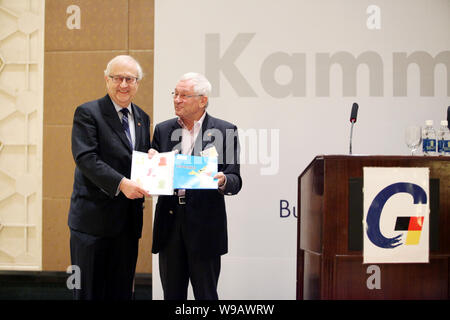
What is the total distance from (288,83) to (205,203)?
66.8 inches

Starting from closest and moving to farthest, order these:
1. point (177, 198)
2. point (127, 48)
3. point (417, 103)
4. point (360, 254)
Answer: point (360, 254)
point (177, 198)
point (417, 103)
point (127, 48)

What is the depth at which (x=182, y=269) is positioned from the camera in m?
2.23

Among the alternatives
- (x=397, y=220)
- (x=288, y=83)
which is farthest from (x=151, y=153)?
(x=288, y=83)

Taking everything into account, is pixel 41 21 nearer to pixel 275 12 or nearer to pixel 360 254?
pixel 275 12

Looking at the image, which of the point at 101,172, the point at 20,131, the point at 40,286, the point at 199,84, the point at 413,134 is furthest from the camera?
the point at 20,131

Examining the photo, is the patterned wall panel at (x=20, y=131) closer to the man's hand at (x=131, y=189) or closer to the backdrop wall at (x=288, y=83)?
the backdrop wall at (x=288, y=83)

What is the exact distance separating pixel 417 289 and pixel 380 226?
0.40 meters

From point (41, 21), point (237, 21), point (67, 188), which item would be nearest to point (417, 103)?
point (237, 21)

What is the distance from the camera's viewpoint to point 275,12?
346cm

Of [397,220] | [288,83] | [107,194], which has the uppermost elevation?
[288,83]

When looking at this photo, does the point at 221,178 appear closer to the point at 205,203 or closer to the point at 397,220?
the point at 205,203

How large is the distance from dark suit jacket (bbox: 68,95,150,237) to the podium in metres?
1.07

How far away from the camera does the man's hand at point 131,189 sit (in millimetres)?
2094

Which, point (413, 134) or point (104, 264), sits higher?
point (413, 134)
